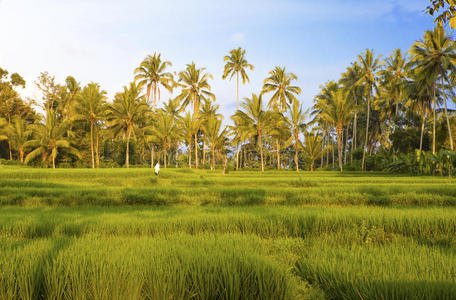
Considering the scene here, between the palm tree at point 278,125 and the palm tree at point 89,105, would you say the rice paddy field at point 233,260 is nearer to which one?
the palm tree at point 278,125

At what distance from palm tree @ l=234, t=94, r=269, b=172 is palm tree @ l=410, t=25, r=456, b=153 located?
51.4 ft

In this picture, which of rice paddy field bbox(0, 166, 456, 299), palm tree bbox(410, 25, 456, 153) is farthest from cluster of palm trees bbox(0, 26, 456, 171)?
rice paddy field bbox(0, 166, 456, 299)

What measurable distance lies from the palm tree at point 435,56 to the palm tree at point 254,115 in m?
15.7

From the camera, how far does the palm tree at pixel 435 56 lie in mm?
21375

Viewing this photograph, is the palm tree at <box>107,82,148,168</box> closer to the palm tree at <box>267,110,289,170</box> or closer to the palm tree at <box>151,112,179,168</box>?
the palm tree at <box>151,112,179,168</box>

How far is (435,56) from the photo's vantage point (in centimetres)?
2166

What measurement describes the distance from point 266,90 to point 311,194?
3015cm

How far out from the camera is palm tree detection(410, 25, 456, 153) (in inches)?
842

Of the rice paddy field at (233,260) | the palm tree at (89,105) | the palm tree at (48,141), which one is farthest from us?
the palm tree at (89,105)

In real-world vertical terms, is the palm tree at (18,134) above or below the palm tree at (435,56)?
below

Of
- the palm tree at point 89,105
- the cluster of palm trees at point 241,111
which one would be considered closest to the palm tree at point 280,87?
the cluster of palm trees at point 241,111

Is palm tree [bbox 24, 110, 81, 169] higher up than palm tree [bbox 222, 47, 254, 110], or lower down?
lower down

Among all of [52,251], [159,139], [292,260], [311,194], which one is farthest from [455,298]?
[159,139]

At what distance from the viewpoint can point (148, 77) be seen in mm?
37312
